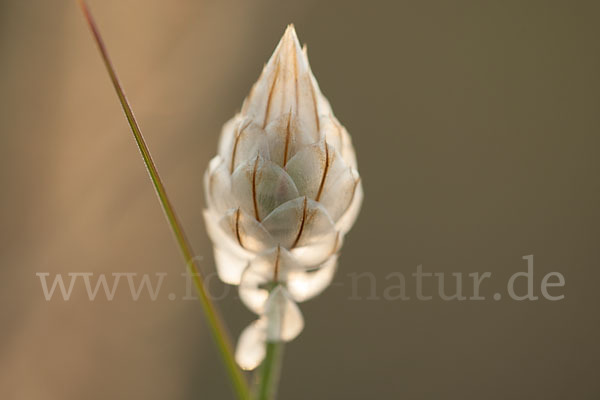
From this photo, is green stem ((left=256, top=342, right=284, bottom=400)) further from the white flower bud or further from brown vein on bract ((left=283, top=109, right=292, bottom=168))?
brown vein on bract ((left=283, top=109, right=292, bottom=168))

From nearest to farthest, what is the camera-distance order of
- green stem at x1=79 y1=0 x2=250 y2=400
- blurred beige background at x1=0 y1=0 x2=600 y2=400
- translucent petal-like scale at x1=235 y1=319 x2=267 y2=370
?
1. green stem at x1=79 y1=0 x2=250 y2=400
2. translucent petal-like scale at x1=235 y1=319 x2=267 y2=370
3. blurred beige background at x1=0 y1=0 x2=600 y2=400

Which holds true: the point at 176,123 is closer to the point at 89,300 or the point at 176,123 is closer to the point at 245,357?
the point at 89,300

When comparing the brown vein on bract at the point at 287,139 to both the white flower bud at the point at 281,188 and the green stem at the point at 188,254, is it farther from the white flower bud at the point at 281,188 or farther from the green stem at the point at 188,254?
the green stem at the point at 188,254

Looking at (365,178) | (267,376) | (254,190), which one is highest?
(365,178)

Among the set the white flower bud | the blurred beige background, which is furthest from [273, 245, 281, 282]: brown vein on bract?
the blurred beige background

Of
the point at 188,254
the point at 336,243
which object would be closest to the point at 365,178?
the point at 336,243

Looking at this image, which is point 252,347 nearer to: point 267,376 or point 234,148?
point 267,376
